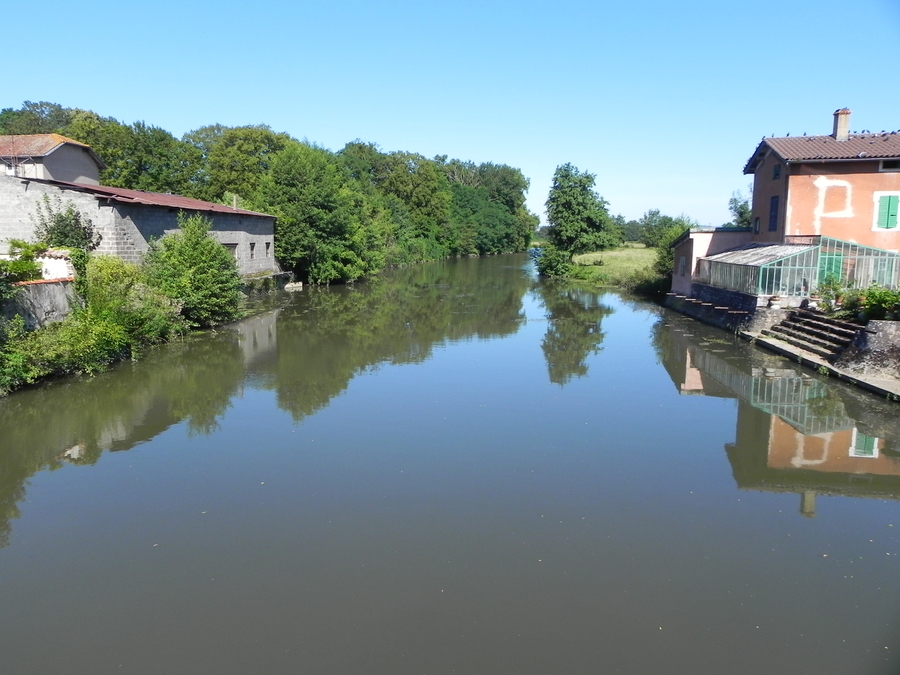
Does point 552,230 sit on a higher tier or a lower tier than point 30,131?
lower

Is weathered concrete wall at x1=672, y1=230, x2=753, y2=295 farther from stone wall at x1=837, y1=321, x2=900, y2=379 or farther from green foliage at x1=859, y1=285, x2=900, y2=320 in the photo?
stone wall at x1=837, y1=321, x2=900, y2=379

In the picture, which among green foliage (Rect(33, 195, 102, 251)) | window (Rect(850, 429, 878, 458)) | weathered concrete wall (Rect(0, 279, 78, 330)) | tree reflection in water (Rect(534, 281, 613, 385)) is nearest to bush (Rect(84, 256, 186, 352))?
weathered concrete wall (Rect(0, 279, 78, 330))

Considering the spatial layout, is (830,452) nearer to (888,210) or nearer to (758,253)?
(758,253)

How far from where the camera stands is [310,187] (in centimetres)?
3475

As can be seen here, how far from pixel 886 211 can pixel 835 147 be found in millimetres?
2943

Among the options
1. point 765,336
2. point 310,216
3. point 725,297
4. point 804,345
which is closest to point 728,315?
point 725,297

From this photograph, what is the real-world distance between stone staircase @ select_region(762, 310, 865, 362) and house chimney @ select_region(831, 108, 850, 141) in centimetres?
976

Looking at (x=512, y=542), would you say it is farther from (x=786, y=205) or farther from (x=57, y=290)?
(x=786, y=205)

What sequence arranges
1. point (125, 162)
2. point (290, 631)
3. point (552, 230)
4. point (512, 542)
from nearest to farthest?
point (290, 631) < point (512, 542) < point (125, 162) < point (552, 230)

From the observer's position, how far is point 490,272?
168ft

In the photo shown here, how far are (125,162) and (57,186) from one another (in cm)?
2269

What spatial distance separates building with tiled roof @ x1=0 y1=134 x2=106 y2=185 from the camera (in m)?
28.9

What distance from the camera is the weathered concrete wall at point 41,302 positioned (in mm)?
12812

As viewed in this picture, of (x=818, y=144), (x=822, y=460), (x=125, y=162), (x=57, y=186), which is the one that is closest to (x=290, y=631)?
(x=822, y=460)
